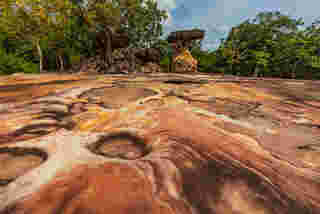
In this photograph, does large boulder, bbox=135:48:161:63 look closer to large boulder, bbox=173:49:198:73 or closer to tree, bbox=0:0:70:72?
large boulder, bbox=173:49:198:73

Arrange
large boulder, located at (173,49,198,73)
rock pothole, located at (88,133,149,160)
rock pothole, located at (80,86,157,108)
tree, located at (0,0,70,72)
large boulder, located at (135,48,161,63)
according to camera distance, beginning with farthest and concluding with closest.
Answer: large boulder, located at (135,48,161,63) < large boulder, located at (173,49,198,73) < tree, located at (0,0,70,72) < rock pothole, located at (80,86,157,108) < rock pothole, located at (88,133,149,160)

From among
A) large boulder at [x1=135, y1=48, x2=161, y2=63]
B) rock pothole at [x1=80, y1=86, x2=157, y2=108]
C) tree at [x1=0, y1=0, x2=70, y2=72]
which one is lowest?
rock pothole at [x1=80, y1=86, x2=157, y2=108]

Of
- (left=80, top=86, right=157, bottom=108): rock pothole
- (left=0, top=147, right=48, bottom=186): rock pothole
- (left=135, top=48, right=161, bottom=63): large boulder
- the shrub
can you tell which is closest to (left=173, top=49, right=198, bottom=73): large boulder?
(left=135, top=48, right=161, bottom=63): large boulder

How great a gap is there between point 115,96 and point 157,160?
5.05 feet

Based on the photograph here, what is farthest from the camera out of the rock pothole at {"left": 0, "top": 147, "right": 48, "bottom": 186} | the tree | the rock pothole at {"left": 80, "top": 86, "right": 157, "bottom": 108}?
the tree

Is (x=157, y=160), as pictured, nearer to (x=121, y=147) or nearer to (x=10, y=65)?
(x=121, y=147)

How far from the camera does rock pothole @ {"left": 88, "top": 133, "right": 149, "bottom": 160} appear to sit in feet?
3.34

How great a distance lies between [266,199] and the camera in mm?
705

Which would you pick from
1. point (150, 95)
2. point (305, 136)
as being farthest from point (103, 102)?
point (305, 136)

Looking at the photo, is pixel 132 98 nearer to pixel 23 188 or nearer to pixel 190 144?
pixel 190 144

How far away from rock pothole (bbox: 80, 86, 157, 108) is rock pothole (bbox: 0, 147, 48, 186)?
0.91m

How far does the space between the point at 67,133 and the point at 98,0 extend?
14077 mm

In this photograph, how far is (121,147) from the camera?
1.11 meters

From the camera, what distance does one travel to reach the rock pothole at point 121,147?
102 centimetres
